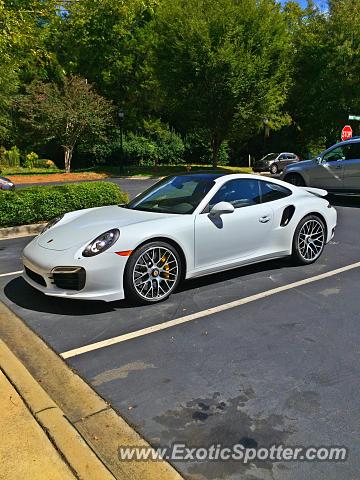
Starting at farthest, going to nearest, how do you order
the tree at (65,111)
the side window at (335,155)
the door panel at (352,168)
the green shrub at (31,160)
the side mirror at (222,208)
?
the green shrub at (31,160) → the tree at (65,111) → the side window at (335,155) → the door panel at (352,168) → the side mirror at (222,208)

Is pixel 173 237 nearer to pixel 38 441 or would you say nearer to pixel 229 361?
pixel 229 361

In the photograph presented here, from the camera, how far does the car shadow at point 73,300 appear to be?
4.50 meters

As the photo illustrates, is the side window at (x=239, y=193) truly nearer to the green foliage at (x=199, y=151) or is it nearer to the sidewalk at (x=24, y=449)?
the sidewalk at (x=24, y=449)

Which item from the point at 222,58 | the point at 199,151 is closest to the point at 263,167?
the point at 222,58

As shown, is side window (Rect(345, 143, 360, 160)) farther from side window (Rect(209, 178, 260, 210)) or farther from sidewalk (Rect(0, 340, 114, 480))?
sidewalk (Rect(0, 340, 114, 480))

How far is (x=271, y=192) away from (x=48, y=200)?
16.2 ft

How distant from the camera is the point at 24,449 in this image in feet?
8.27

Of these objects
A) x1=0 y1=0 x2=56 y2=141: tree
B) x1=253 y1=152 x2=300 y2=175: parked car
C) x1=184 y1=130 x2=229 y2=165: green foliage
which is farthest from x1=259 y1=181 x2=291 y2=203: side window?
x1=184 y1=130 x2=229 y2=165: green foliage

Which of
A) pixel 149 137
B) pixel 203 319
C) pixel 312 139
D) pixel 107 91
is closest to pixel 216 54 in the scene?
pixel 149 137

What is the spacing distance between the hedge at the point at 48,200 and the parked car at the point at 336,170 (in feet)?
16.6

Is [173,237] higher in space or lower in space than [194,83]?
lower

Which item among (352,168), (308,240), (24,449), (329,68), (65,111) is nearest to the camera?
(24,449)

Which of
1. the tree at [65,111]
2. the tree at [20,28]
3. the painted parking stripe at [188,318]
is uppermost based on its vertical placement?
the tree at [65,111]

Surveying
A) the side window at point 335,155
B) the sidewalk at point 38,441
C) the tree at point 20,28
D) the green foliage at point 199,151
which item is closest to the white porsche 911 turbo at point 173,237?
the sidewalk at point 38,441
